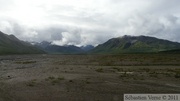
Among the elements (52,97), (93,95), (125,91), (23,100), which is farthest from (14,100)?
(125,91)

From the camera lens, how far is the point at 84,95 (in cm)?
2180

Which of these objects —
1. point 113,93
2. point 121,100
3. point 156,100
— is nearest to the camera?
point 156,100

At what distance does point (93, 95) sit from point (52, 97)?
3693 millimetres

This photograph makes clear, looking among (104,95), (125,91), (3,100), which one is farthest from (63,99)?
(125,91)

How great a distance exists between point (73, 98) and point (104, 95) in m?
2.89

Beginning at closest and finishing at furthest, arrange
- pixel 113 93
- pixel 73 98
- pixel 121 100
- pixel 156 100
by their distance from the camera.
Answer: pixel 156 100
pixel 121 100
pixel 73 98
pixel 113 93

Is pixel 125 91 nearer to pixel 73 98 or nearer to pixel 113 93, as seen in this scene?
pixel 113 93

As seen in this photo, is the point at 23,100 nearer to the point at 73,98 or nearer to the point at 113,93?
the point at 73,98

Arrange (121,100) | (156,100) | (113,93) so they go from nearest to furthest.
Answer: (156,100) → (121,100) → (113,93)

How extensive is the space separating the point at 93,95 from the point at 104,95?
1.00m

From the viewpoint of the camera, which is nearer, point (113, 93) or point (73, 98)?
point (73, 98)

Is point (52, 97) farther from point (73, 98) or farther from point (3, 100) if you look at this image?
point (3, 100)

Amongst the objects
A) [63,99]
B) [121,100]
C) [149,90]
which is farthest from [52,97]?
[149,90]

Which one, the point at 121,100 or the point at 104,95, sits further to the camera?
the point at 104,95
